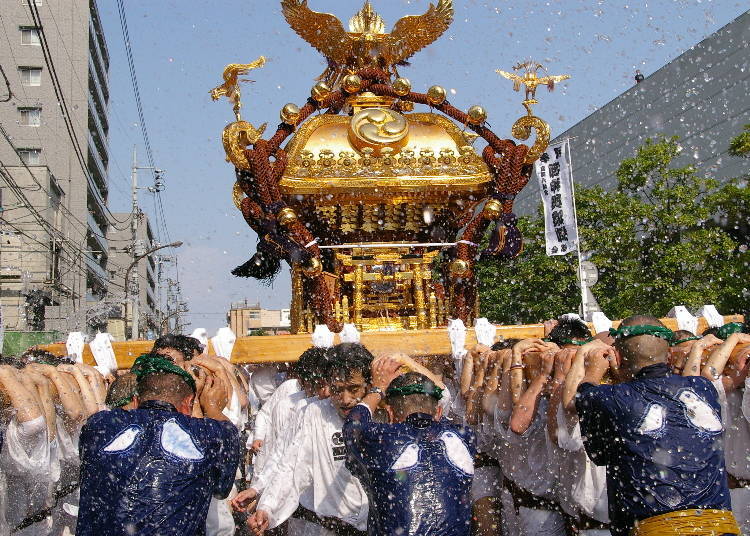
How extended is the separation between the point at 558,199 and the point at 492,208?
4.99 metres

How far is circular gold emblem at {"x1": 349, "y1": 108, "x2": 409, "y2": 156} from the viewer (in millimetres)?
7953

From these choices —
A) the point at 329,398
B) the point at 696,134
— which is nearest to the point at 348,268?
the point at 329,398

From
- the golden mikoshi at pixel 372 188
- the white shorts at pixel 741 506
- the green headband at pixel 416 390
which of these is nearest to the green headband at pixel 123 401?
the green headband at pixel 416 390

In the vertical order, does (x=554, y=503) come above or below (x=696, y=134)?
below

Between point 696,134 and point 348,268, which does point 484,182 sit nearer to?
point 348,268

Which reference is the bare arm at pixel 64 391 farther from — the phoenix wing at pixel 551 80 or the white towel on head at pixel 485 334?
the phoenix wing at pixel 551 80

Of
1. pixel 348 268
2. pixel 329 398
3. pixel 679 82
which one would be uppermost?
pixel 679 82

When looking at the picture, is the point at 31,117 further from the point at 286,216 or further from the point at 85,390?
the point at 85,390

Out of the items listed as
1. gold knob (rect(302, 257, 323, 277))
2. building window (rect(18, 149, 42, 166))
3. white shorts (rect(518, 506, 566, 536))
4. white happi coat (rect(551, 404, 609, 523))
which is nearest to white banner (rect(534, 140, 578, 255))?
gold knob (rect(302, 257, 323, 277))

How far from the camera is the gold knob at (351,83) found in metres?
8.47

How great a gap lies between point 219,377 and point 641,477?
6.46 ft

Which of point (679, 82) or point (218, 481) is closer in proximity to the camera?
point (218, 481)

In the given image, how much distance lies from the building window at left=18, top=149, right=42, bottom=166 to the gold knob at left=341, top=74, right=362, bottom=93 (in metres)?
25.2

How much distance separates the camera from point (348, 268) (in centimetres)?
824
